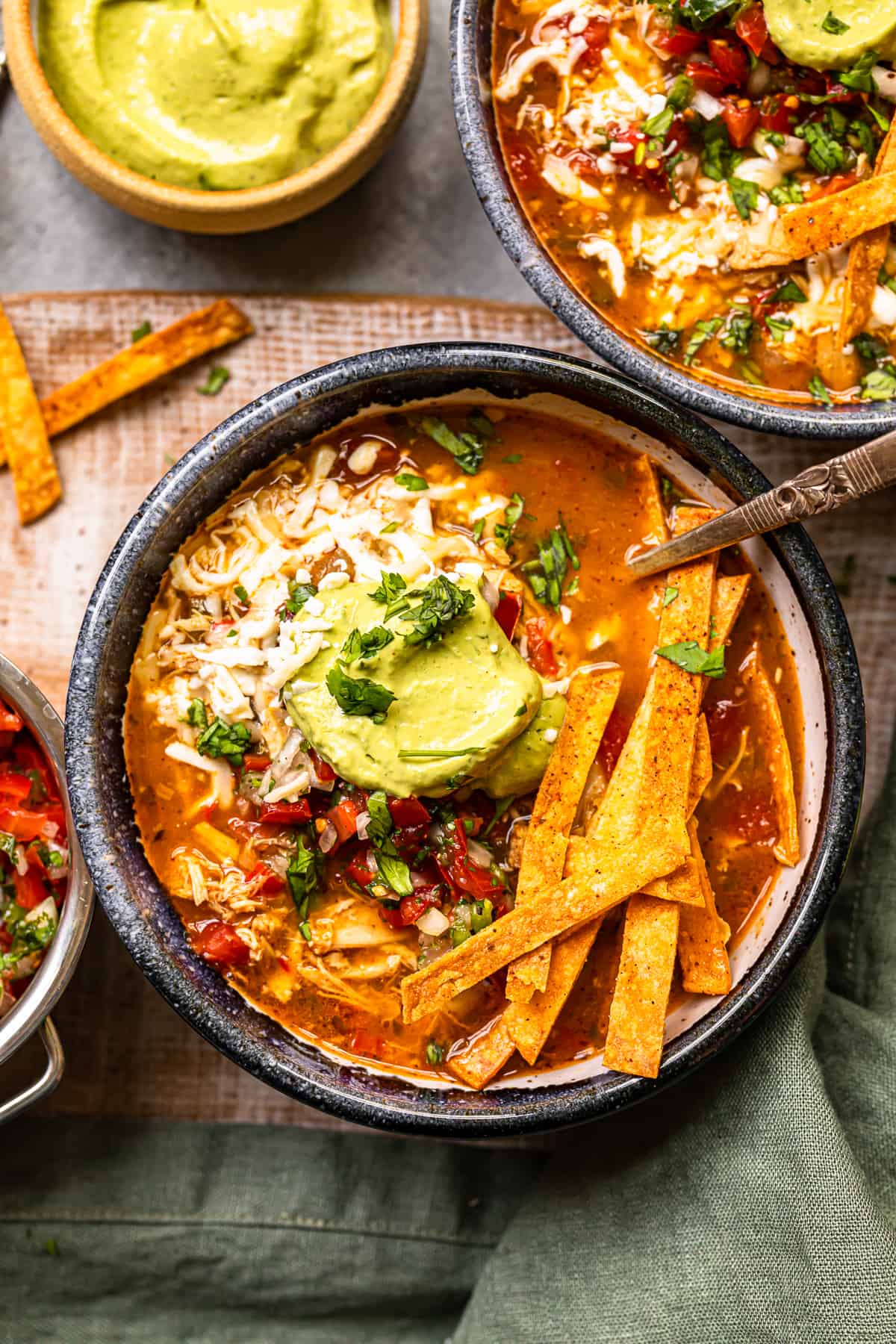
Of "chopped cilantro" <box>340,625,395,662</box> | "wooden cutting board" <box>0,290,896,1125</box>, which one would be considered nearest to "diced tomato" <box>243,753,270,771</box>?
"chopped cilantro" <box>340,625,395,662</box>

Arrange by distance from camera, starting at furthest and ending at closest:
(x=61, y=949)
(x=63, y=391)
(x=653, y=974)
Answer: (x=63, y=391), (x=61, y=949), (x=653, y=974)

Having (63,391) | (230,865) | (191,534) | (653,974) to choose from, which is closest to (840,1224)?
(653,974)

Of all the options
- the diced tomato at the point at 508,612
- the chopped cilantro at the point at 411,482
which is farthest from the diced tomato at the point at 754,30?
the diced tomato at the point at 508,612

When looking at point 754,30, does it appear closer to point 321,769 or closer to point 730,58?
point 730,58

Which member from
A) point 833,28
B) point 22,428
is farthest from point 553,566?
point 22,428

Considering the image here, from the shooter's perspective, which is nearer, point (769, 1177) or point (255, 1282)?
point (769, 1177)

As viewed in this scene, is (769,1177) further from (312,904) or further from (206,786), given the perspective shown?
(206,786)
